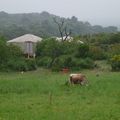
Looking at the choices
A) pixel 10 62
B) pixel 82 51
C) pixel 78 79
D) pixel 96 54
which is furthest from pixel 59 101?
pixel 96 54

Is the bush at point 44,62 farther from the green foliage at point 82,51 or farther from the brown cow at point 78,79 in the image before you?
the brown cow at point 78,79

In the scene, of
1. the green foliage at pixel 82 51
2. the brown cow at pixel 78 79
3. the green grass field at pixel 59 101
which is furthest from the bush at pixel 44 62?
the green grass field at pixel 59 101

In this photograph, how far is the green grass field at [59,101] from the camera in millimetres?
11812

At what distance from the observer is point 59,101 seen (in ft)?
47.8

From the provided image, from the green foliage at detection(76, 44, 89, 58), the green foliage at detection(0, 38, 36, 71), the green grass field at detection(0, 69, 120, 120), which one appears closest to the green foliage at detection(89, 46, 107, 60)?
the green foliage at detection(76, 44, 89, 58)

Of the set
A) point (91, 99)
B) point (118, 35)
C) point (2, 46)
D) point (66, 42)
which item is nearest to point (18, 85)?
point (91, 99)

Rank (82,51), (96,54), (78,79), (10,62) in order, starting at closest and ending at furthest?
(78,79)
(10,62)
(82,51)
(96,54)

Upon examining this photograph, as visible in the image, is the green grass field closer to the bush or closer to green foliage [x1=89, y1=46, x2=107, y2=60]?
the bush

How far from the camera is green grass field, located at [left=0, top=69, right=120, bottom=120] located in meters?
11.8

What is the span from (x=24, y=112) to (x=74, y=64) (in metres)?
22.7

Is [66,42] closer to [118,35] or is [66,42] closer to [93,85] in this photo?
[118,35]

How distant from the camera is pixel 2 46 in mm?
34156

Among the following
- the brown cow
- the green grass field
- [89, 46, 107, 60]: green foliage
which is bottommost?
the green grass field

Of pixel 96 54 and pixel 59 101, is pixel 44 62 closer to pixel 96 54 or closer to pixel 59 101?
pixel 96 54
